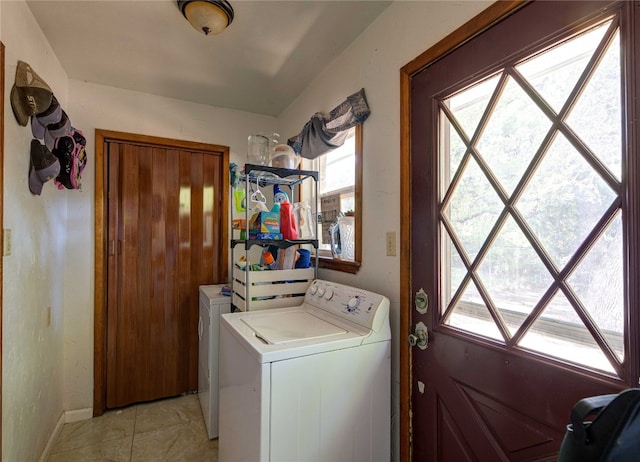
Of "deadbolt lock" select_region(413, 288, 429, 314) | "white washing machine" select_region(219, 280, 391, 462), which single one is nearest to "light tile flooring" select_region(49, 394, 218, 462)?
"white washing machine" select_region(219, 280, 391, 462)

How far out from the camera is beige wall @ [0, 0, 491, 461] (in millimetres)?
1410

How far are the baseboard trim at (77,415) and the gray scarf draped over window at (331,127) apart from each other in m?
2.40

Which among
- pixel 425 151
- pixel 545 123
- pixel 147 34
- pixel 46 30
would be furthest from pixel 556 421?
pixel 46 30

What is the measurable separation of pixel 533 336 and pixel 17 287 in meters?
2.09

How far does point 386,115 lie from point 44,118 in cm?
171

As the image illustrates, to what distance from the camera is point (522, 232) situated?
39.5 inches

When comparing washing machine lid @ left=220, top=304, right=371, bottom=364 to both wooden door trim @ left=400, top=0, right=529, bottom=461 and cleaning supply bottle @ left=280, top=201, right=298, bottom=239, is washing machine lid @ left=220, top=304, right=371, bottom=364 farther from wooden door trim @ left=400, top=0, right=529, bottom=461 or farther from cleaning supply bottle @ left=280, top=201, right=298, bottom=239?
cleaning supply bottle @ left=280, top=201, right=298, bottom=239

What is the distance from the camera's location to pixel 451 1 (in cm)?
123

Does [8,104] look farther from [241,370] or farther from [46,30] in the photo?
[241,370]

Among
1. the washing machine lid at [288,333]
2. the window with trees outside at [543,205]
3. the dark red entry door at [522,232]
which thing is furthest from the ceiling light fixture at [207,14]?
the washing machine lid at [288,333]

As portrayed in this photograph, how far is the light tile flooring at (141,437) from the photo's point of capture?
192 centimetres

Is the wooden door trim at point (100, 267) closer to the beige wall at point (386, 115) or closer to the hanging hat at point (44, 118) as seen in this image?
the hanging hat at point (44, 118)

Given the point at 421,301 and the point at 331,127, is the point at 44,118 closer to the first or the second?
the point at 331,127

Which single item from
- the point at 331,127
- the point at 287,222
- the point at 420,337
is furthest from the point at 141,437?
the point at 331,127
